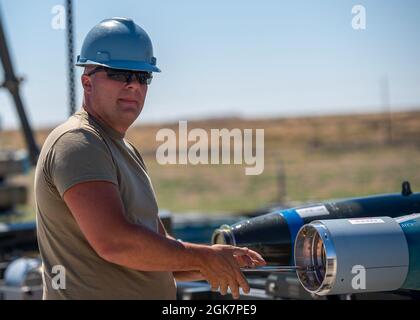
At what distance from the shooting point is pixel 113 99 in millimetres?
3445

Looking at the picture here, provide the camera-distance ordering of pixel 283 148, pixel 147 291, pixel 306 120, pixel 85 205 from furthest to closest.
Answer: pixel 306 120, pixel 283 148, pixel 147 291, pixel 85 205

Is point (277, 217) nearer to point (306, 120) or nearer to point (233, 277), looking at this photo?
point (233, 277)

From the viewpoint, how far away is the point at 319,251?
3.89 meters

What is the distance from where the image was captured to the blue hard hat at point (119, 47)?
137 inches

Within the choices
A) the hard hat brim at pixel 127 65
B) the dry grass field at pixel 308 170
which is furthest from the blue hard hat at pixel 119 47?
the dry grass field at pixel 308 170

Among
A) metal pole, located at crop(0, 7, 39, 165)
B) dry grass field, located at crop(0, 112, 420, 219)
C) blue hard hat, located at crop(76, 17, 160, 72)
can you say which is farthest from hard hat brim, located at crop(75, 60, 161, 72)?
dry grass field, located at crop(0, 112, 420, 219)

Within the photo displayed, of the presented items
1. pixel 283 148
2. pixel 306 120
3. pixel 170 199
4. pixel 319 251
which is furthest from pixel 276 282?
pixel 306 120

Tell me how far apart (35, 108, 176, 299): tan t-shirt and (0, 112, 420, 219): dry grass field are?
687 inches

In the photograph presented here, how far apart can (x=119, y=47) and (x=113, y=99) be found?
0.22 m

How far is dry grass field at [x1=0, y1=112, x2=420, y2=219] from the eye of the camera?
27.4 metres

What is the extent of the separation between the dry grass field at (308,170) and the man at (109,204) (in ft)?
56.9

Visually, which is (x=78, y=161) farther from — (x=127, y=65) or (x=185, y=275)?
(x=185, y=275)

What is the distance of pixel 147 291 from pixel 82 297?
267 millimetres

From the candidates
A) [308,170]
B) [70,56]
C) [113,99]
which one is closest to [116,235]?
[113,99]
